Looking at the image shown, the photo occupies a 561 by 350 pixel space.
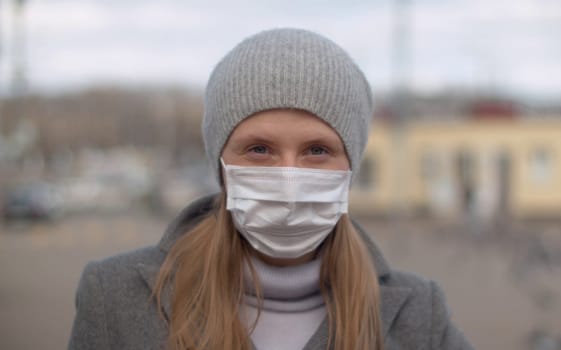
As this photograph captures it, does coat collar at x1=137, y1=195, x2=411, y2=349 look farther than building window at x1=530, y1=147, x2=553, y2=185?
No

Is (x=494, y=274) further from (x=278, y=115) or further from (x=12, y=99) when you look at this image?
(x=278, y=115)

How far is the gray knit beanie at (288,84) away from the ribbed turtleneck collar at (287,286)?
312 mm

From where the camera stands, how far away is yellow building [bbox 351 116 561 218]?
25.2 meters

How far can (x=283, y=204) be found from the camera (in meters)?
2.01

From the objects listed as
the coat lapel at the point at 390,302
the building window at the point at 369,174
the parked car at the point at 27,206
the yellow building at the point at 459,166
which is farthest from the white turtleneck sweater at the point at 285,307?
the parked car at the point at 27,206

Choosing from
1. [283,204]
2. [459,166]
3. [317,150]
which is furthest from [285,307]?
[459,166]

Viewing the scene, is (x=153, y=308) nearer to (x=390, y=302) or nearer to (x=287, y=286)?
(x=287, y=286)

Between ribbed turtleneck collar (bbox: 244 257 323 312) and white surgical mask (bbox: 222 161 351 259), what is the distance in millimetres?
66

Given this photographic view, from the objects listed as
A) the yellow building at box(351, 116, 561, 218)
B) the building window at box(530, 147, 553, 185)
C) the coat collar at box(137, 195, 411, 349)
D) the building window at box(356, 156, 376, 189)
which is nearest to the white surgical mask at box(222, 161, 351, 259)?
the coat collar at box(137, 195, 411, 349)

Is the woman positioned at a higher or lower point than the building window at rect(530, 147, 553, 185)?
higher

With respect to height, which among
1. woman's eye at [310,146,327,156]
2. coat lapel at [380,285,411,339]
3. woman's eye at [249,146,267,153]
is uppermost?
woman's eye at [249,146,267,153]

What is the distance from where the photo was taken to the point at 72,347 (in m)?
1.99

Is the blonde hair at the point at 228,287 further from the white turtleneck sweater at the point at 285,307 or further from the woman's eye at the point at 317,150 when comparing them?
the woman's eye at the point at 317,150

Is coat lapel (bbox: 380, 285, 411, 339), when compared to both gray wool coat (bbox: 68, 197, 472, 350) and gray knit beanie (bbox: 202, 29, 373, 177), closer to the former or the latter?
gray wool coat (bbox: 68, 197, 472, 350)
